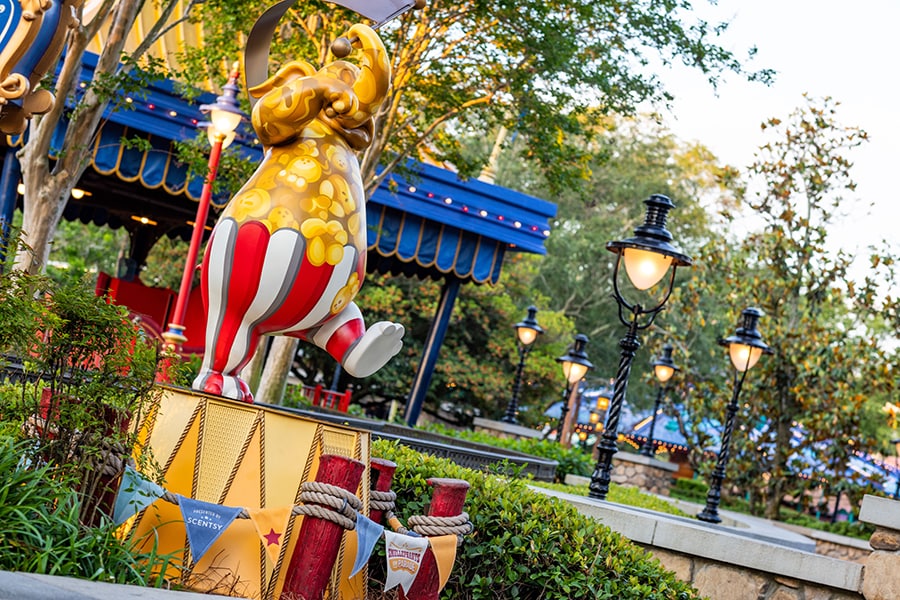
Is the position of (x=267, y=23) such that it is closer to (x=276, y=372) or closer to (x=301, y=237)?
(x=301, y=237)

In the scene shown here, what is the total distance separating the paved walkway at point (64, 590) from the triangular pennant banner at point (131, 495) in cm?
100

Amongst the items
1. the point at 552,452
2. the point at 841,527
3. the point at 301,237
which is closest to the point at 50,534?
the point at 301,237

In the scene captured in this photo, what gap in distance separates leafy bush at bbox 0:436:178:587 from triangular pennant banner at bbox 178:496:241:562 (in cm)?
28

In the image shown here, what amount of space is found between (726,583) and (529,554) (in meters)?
2.36

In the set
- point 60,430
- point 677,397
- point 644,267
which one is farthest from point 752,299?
point 60,430

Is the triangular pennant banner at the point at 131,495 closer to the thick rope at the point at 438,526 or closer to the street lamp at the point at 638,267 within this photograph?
the thick rope at the point at 438,526

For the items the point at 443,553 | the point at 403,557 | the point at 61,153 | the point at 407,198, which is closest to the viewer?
the point at 403,557

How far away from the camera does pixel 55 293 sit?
3902 millimetres

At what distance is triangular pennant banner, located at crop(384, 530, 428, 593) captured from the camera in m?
4.52

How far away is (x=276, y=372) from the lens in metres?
12.8

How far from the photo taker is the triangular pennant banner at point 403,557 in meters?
4.52

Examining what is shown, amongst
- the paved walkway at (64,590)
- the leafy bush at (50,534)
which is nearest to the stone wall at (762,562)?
the leafy bush at (50,534)

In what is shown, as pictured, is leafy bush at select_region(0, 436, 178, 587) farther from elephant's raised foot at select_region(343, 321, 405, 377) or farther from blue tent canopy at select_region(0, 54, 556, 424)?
blue tent canopy at select_region(0, 54, 556, 424)

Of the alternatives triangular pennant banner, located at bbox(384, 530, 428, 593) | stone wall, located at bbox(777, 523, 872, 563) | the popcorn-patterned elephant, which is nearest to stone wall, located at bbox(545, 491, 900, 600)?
triangular pennant banner, located at bbox(384, 530, 428, 593)
